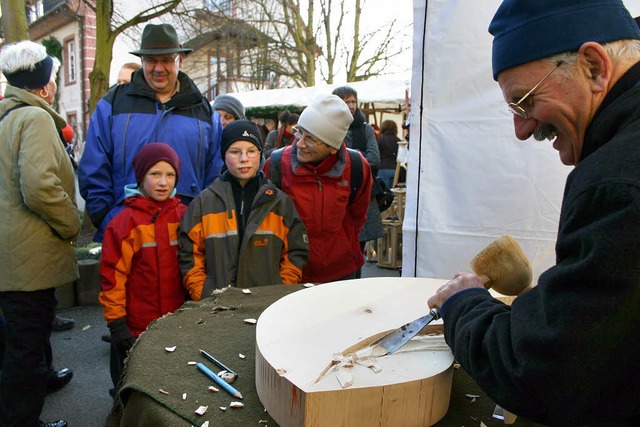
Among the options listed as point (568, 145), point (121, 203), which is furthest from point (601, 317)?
point (121, 203)

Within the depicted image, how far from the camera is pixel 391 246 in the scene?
21.9 feet

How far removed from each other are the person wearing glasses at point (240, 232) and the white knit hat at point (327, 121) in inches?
13.2

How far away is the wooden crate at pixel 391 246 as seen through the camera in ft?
21.8

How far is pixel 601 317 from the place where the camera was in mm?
803

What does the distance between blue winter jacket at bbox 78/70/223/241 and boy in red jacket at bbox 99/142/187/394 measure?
0.31m

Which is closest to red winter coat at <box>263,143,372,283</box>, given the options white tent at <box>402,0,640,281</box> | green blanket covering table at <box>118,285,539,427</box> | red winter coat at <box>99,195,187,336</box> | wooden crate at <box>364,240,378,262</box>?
white tent at <box>402,0,640,281</box>

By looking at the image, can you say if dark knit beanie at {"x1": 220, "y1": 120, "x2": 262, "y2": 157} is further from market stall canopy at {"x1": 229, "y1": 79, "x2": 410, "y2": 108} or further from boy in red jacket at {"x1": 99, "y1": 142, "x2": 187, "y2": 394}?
market stall canopy at {"x1": 229, "y1": 79, "x2": 410, "y2": 108}

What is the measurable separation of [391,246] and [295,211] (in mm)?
4210

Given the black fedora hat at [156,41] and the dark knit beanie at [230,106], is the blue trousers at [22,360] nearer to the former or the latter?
the black fedora hat at [156,41]

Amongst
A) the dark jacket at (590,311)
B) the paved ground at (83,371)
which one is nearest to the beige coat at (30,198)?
the paved ground at (83,371)

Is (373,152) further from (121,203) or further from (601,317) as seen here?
(601,317)

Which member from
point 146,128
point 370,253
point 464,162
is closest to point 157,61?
point 146,128

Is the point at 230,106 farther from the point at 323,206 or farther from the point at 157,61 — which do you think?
the point at 323,206

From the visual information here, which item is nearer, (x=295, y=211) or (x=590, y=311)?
(x=590, y=311)
